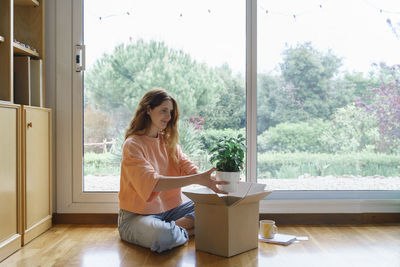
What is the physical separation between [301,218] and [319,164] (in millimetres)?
413

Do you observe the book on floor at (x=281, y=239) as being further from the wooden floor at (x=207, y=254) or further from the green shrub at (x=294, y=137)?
the green shrub at (x=294, y=137)

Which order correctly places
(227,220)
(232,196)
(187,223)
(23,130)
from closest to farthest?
1. (227,220)
2. (232,196)
3. (23,130)
4. (187,223)

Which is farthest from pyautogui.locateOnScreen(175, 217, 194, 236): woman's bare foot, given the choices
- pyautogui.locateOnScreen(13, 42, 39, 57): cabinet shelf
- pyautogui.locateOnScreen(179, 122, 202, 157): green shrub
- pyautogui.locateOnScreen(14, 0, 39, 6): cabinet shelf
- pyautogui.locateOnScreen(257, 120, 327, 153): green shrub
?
pyautogui.locateOnScreen(14, 0, 39, 6): cabinet shelf

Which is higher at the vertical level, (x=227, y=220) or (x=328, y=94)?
(x=328, y=94)

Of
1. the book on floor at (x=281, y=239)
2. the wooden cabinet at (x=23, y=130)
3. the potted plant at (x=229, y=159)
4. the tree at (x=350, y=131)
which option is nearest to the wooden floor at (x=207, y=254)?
the book on floor at (x=281, y=239)

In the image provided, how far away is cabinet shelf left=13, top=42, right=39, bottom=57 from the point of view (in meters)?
2.37

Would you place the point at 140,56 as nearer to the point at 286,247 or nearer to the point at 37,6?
the point at 37,6

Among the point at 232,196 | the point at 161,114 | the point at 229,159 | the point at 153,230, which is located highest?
the point at 161,114

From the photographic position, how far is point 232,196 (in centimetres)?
217

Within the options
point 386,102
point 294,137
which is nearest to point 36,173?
point 294,137

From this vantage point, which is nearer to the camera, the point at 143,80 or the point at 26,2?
the point at 26,2

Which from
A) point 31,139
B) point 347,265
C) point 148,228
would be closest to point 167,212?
point 148,228

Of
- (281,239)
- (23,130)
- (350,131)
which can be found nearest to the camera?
(23,130)

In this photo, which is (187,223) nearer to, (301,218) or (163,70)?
(301,218)
